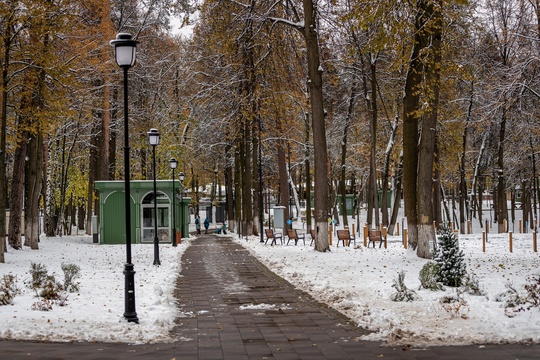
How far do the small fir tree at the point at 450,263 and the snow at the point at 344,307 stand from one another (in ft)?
1.50

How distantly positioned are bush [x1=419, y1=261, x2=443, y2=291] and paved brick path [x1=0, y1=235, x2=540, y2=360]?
2.08 m

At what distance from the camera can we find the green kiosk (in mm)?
34562

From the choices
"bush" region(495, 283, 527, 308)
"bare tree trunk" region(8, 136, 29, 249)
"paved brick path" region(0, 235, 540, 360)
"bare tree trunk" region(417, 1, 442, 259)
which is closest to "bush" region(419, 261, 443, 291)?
"bush" region(495, 283, 527, 308)

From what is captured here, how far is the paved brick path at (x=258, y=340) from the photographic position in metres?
7.65

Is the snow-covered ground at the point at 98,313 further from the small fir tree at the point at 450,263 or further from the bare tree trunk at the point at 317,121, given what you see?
the bare tree trunk at the point at 317,121

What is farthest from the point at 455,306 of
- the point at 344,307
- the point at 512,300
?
the point at 344,307

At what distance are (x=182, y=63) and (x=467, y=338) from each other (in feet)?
122

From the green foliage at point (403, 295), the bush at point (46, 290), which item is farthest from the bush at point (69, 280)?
the green foliage at point (403, 295)

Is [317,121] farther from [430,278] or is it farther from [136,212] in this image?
[136,212]

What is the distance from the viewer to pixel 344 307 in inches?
442

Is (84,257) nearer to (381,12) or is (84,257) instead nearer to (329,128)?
(381,12)

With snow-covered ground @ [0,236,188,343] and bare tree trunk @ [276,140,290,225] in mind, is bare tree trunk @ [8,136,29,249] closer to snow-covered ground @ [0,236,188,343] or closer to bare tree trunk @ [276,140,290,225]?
snow-covered ground @ [0,236,188,343]

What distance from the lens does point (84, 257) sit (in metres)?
23.0

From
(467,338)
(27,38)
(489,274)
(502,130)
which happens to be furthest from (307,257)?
(502,130)
